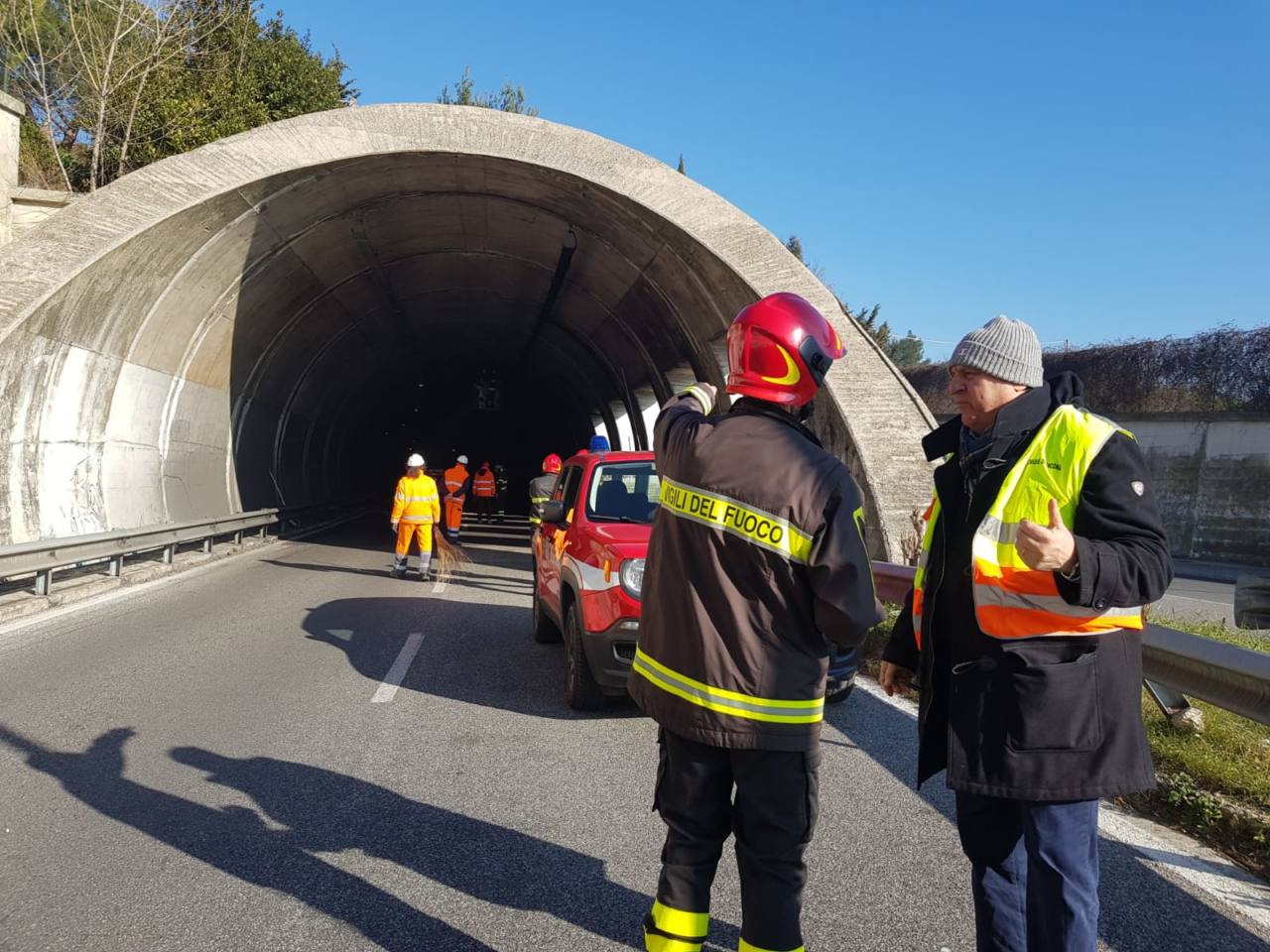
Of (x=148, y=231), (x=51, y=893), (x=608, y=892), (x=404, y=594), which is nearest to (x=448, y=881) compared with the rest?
(x=608, y=892)

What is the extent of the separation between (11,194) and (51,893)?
1643 centimetres

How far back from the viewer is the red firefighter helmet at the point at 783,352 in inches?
110

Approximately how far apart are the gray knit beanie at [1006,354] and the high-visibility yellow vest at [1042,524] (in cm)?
21

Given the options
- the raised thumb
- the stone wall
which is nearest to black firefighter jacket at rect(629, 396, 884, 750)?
the raised thumb

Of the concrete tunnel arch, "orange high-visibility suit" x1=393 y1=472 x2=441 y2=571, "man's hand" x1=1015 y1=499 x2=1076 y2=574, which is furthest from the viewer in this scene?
"orange high-visibility suit" x1=393 y1=472 x2=441 y2=571

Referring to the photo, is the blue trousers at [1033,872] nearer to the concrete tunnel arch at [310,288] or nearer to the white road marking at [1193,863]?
the white road marking at [1193,863]

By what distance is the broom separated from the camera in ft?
48.1

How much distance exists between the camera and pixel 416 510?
13578mm

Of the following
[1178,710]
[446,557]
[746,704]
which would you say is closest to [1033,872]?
[746,704]

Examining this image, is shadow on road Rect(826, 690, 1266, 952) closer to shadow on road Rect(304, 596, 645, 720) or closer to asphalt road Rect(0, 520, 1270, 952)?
asphalt road Rect(0, 520, 1270, 952)

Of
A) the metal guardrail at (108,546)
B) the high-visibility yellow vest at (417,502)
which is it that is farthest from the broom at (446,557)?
the metal guardrail at (108,546)

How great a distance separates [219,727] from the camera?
6.00 meters

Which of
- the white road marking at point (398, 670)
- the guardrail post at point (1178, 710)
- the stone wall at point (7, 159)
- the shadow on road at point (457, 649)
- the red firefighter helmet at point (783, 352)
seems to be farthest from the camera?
the stone wall at point (7, 159)

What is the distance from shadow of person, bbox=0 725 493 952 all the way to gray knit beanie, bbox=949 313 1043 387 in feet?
8.10
